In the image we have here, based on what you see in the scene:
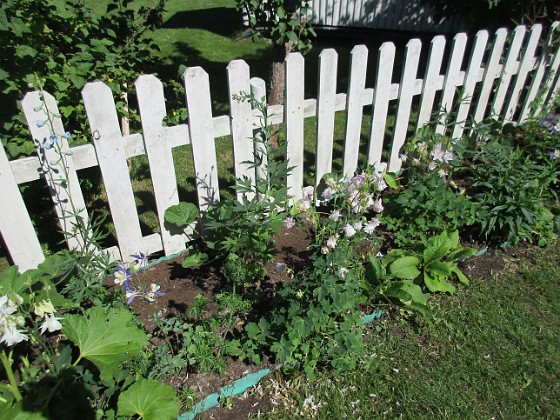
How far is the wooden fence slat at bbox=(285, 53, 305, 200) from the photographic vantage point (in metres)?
2.82

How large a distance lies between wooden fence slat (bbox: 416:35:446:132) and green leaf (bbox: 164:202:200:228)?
2.18 m

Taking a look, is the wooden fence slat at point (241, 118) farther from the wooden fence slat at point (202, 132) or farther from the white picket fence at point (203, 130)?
the wooden fence slat at point (202, 132)

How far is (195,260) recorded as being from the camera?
275cm

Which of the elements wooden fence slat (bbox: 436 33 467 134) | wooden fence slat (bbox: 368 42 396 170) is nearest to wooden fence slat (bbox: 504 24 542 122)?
wooden fence slat (bbox: 436 33 467 134)

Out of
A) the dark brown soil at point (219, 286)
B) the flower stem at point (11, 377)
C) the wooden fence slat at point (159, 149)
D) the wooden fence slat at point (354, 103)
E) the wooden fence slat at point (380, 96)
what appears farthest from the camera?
the wooden fence slat at point (380, 96)

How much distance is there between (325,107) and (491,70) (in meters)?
1.98

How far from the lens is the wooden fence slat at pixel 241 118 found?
262cm

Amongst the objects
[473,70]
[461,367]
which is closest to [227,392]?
[461,367]

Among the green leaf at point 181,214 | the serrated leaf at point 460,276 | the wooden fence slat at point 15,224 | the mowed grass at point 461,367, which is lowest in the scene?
the mowed grass at point 461,367

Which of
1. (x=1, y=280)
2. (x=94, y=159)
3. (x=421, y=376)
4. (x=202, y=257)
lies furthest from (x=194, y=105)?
(x=421, y=376)

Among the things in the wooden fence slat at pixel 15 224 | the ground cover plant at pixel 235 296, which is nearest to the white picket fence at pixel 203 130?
the wooden fence slat at pixel 15 224

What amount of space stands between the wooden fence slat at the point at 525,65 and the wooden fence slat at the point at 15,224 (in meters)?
4.53

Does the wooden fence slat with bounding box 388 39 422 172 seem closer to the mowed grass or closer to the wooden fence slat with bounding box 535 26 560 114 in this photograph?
the mowed grass

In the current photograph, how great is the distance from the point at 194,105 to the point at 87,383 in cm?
157
